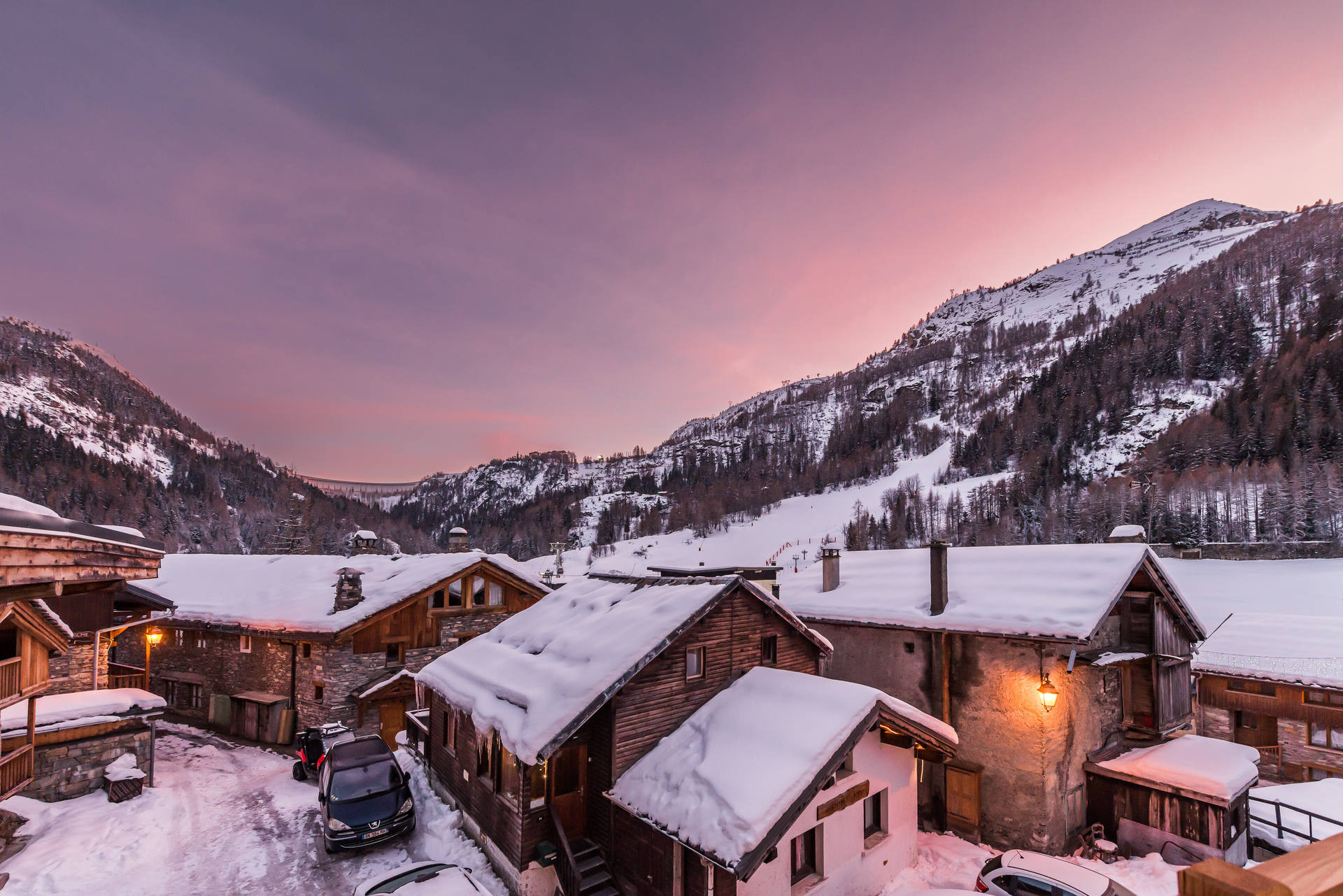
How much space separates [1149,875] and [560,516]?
594 feet

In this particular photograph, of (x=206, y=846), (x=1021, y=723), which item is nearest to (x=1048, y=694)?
(x=1021, y=723)

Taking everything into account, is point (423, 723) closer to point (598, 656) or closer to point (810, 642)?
point (598, 656)

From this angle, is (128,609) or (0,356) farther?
(0,356)

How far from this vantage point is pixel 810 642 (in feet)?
57.3

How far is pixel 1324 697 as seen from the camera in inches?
888

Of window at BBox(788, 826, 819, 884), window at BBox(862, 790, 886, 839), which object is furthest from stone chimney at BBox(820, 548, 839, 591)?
window at BBox(788, 826, 819, 884)

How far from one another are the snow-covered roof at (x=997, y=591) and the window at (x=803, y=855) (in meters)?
7.84

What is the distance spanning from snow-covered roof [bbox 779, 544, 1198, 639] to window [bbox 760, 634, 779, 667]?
5260 millimetres

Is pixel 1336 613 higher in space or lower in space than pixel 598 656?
lower

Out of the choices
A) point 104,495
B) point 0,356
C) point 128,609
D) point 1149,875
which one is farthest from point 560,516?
point 0,356

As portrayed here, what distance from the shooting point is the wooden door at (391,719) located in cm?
2450

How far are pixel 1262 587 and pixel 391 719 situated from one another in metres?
51.8

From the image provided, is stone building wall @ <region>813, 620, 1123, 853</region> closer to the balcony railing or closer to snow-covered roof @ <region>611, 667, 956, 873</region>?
snow-covered roof @ <region>611, 667, 956, 873</region>

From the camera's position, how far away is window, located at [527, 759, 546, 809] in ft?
42.9
